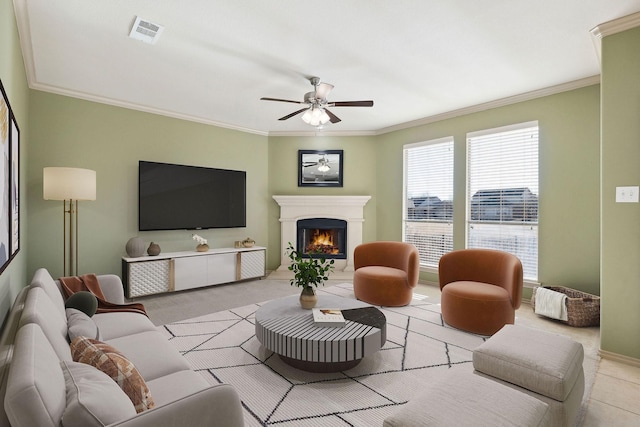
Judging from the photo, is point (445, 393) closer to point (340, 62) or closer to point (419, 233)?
point (340, 62)

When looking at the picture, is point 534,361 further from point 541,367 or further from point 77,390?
point 77,390

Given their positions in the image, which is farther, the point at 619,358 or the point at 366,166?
the point at 366,166

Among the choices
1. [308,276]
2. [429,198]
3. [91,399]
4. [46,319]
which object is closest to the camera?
[91,399]

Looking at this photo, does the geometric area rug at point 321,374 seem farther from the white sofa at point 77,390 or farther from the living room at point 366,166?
the living room at point 366,166

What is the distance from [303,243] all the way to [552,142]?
409cm

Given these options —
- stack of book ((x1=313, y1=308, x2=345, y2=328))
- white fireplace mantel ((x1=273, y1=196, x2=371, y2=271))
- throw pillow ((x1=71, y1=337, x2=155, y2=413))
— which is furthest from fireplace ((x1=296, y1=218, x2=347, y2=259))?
throw pillow ((x1=71, y1=337, x2=155, y2=413))

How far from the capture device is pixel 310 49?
9.91 feet

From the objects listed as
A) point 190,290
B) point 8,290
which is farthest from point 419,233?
point 8,290

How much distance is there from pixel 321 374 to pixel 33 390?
184cm

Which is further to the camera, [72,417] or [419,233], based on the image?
[419,233]

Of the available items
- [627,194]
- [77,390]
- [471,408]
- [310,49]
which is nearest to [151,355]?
[77,390]

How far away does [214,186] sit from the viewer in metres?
5.33

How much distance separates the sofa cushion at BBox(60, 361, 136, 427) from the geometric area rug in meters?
1.00

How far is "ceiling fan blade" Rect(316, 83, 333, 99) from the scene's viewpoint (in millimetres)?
3471
